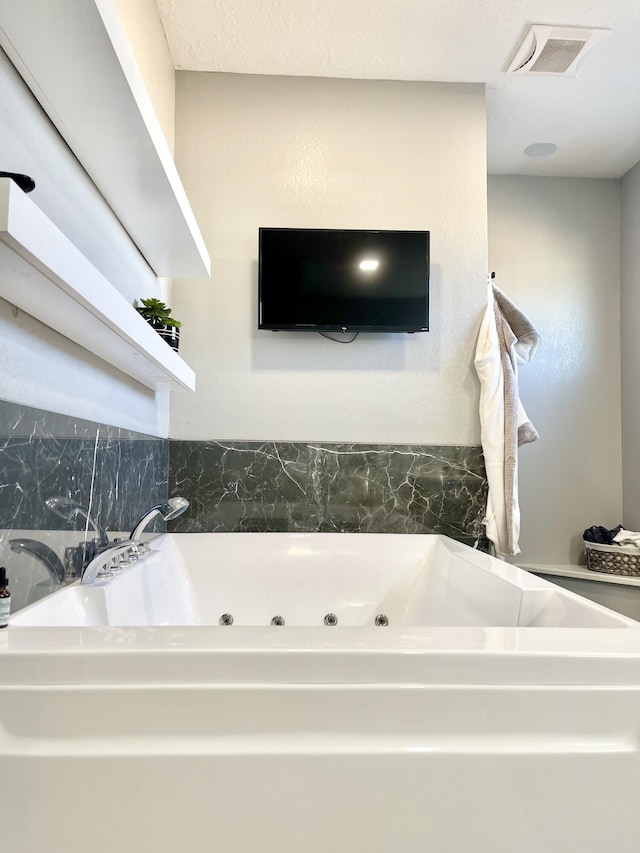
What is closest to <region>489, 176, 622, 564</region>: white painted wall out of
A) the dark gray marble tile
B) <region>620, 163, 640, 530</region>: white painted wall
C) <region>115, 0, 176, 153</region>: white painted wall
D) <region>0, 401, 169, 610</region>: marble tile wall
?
<region>620, 163, 640, 530</region>: white painted wall

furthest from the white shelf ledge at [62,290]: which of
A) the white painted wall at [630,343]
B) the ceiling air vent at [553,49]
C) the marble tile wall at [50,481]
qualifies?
the white painted wall at [630,343]

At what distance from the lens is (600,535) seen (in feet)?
10.7

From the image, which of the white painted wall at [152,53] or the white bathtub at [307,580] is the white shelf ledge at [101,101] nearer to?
the white painted wall at [152,53]

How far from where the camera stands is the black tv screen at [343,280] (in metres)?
2.79

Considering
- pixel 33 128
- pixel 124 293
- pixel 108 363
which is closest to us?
pixel 33 128

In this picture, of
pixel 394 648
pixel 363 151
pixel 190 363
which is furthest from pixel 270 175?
pixel 394 648

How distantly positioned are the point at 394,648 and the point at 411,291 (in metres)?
2.14

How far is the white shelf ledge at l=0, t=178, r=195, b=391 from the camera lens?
0.89m

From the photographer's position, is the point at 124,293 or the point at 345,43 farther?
the point at 345,43

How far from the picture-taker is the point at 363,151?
2.94 metres

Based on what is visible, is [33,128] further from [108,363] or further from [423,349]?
[423,349]

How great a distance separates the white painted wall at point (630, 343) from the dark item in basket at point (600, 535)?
26 centimetres

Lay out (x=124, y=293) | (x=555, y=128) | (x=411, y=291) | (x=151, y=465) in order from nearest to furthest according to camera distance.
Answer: (x=124, y=293) → (x=151, y=465) → (x=411, y=291) → (x=555, y=128)

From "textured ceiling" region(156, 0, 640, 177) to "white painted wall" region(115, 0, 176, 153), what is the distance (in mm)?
72
